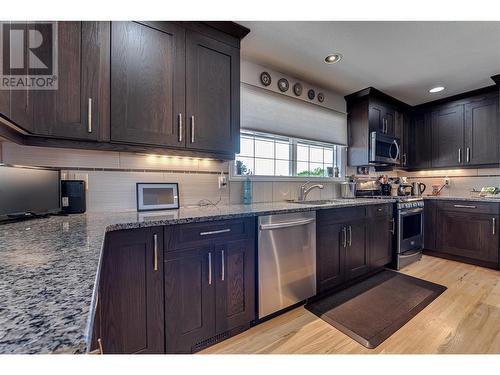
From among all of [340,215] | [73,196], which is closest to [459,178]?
[340,215]

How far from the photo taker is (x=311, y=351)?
1.39 meters

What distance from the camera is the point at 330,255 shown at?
2.05 meters

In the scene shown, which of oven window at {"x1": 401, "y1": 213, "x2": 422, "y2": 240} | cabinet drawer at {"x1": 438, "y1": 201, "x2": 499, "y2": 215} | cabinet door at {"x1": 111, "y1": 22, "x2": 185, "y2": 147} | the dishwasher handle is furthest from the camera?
oven window at {"x1": 401, "y1": 213, "x2": 422, "y2": 240}

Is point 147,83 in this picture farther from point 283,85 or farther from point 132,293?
point 283,85

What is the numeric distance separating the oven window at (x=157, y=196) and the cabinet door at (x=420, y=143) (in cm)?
386

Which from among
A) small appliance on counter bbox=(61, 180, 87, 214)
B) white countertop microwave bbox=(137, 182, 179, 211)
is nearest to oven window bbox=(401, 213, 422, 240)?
white countertop microwave bbox=(137, 182, 179, 211)

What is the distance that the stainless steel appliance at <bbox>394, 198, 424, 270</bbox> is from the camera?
9.00 feet

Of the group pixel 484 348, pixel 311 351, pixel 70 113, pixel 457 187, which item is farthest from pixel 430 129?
pixel 70 113

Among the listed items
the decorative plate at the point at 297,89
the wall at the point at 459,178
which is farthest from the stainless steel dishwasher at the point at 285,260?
the wall at the point at 459,178

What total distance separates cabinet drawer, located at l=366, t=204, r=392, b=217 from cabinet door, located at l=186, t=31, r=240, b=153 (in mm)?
1645

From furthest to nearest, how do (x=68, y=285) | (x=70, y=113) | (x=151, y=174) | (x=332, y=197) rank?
1. (x=332, y=197)
2. (x=151, y=174)
3. (x=70, y=113)
4. (x=68, y=285)

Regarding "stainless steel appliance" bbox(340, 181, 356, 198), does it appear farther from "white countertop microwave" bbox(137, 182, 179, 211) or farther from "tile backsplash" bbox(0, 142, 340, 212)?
"white countertop microwave" bbox(137, 182, 179, 211)
